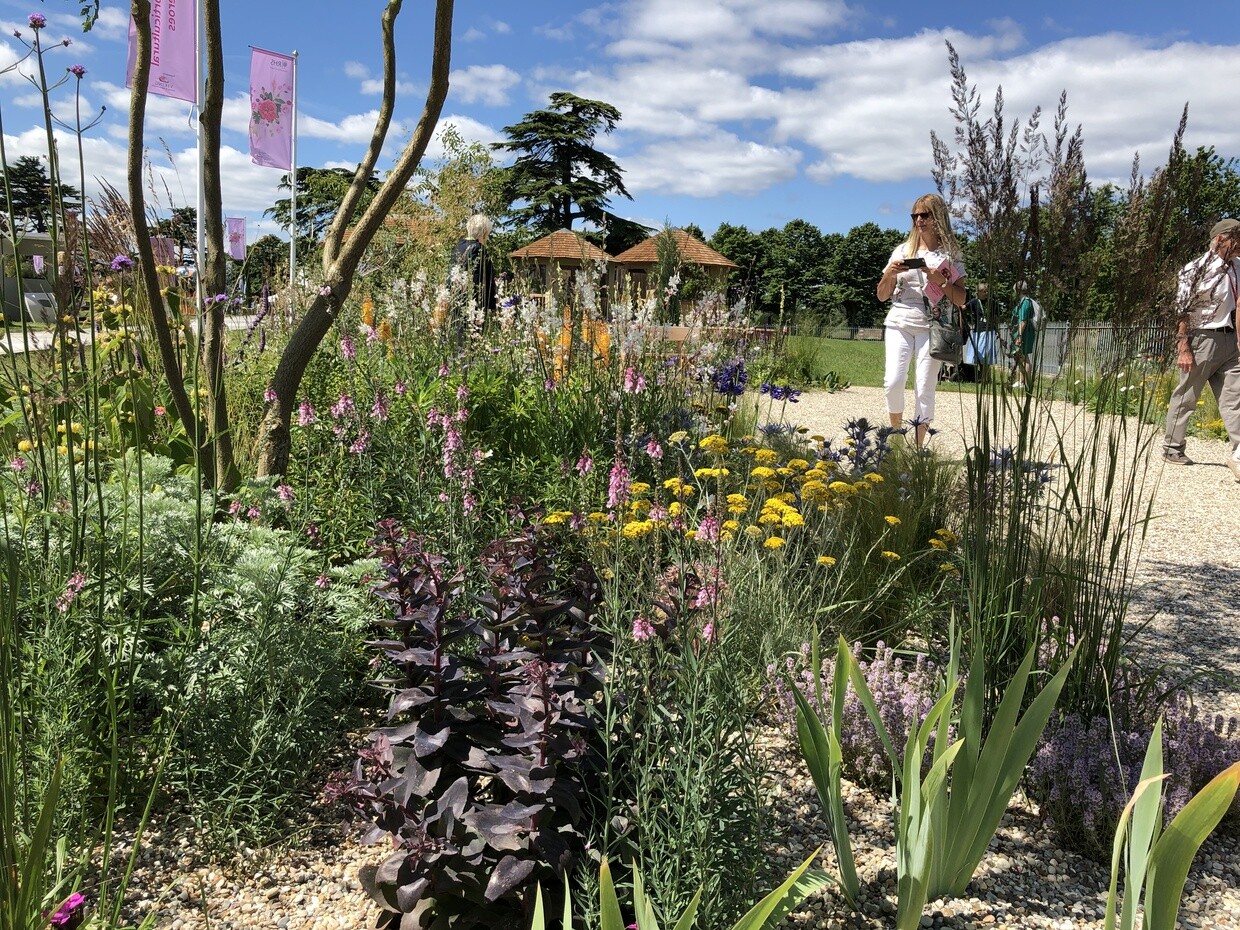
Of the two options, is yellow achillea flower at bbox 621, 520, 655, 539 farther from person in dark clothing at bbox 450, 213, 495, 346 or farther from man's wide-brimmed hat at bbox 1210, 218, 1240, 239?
man's wide-brimmed hat at bbox 1210, 218, 1240, 239

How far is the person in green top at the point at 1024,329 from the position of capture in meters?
2.30

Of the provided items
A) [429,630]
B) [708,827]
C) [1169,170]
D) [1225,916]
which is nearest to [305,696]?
[429,630]

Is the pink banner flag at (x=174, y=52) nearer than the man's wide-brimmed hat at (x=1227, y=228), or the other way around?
the man's wide-brimmed hat at (x=1227, y=228)

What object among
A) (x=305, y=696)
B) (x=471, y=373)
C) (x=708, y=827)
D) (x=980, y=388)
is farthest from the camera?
(x=471, y=373)

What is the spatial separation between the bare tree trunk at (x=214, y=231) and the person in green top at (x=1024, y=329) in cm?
296

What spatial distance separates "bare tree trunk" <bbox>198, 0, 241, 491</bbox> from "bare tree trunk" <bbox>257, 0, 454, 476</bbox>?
18 centimetres

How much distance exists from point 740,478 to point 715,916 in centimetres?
238

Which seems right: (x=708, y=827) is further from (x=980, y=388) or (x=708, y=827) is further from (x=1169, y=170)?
(x=1169, y=170)

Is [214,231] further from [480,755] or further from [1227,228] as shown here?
[1227,228]

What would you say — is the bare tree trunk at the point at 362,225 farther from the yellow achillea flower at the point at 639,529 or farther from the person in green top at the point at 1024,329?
the person in green top at the point at 1024,329

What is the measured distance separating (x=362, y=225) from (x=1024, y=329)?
116 inches

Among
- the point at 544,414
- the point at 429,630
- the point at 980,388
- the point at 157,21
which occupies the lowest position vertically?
the point at 429,630

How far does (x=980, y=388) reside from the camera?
2406mm

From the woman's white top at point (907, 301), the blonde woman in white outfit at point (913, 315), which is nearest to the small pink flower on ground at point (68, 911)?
the blonde woman in white outfit at point (913, 315)
